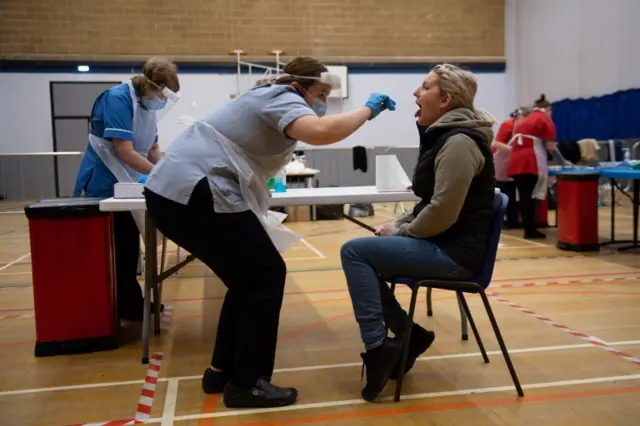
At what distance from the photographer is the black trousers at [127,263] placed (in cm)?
344

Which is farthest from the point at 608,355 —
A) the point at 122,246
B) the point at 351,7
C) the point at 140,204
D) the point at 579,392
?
the point at 351,7

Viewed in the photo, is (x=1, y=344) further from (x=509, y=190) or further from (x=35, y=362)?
(x=509, y=190)

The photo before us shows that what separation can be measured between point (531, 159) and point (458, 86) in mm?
4387

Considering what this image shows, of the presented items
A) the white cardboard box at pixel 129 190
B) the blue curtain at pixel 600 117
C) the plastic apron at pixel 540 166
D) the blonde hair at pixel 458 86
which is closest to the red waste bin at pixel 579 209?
the plastic apron at pixel 540 166

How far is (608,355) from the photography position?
109 inches

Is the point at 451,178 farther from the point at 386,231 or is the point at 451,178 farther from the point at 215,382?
the point at 215,382

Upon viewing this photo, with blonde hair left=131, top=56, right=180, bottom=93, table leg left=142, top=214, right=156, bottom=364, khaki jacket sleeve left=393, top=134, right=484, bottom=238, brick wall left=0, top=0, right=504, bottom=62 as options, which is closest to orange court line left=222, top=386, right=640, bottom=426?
khaki jacket sleeve left=393, top=134, right=484, bottom=238

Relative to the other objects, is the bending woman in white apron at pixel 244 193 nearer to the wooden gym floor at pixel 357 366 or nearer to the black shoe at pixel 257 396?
the black shoe at pixel 257 396

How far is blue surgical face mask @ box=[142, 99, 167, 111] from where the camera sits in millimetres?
3332

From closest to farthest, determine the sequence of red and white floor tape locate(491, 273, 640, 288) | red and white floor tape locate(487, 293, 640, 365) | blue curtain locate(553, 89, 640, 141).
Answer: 1. red and white floor tape locate(487, 293, 640, 365)
2. red and white floor tape locate(491, 273, 640, 288)
3. blue curtain locate(553, 89, 640, 141)

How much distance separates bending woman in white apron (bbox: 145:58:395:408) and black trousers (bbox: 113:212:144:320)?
50.2 inches

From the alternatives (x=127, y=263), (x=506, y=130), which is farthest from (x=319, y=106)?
(x=506, y=130)

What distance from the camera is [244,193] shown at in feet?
7.18

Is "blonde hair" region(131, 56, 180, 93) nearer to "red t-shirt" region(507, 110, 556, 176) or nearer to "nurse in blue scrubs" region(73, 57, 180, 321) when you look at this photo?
"nurse in blue scrubs" region(73, 57, 180, 321)
